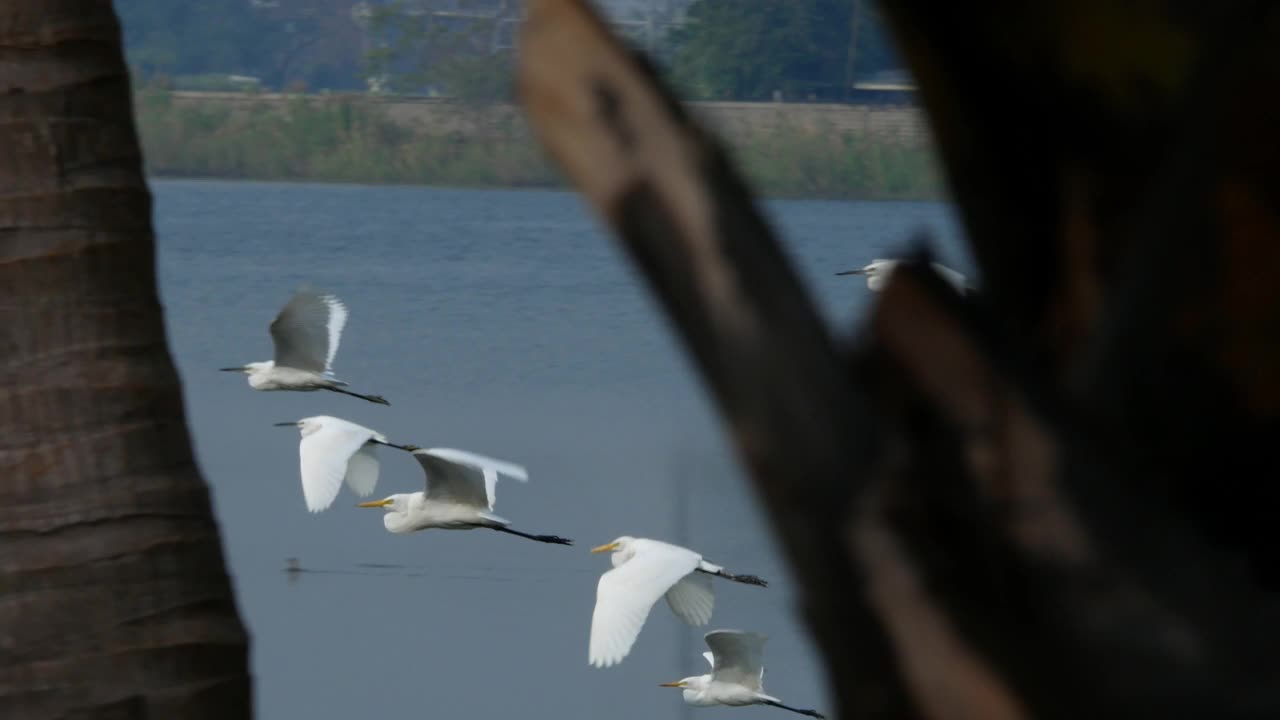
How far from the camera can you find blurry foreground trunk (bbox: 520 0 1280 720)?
756mm

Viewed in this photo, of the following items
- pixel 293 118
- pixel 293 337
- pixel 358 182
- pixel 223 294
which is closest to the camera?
pixel 293 337

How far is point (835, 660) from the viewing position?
81 centimetres

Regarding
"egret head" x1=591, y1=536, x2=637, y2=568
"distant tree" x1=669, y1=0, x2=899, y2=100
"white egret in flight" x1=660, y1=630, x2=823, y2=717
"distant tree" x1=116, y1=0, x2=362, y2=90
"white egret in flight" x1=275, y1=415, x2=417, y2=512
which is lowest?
"distant tree" x1=116, y1=0, x2=362, y2=90

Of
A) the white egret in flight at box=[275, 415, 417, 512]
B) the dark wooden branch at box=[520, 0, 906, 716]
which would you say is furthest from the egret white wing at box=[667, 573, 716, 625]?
the dark wooden branch at box=[520, 0, 906, 716]

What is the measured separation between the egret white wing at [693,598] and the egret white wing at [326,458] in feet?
3.19

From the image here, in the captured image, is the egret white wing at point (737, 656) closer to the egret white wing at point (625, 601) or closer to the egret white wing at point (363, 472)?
the egret white wing at point (625, 601)

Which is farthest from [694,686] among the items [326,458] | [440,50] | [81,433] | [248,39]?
[248,39]

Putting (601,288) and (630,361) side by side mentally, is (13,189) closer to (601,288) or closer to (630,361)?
(630,361)

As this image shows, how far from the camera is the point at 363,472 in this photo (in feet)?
19.5

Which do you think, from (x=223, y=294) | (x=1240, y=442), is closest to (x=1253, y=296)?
(x=1240, y=442)

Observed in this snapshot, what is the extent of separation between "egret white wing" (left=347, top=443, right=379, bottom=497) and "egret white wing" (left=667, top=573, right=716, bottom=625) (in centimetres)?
147

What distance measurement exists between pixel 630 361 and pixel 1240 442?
942 cm

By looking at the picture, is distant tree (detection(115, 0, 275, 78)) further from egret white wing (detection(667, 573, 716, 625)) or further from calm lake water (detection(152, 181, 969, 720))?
egret white wing (detection(667, 573, 716, 625))

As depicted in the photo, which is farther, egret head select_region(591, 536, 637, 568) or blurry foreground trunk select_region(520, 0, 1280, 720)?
egret head select_region(591, 536, 637, 568)
